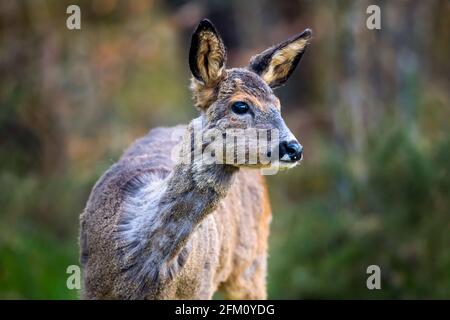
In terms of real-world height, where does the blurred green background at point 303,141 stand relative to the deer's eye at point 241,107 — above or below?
above

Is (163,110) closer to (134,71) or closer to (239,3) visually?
(134,71)

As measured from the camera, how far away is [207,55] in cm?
720

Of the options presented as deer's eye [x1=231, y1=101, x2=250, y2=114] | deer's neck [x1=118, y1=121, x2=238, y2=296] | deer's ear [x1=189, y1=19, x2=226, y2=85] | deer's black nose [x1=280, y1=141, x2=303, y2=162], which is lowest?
deer's neck [x1=118, y1=121, x2=238, y2=296]

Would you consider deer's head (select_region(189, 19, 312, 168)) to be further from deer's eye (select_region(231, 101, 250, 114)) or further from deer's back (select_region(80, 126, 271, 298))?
deer's back (select_region(80, 126, 271, 298))

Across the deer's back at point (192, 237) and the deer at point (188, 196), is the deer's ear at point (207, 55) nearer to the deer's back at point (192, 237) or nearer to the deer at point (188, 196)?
the deer at point (188, 196)

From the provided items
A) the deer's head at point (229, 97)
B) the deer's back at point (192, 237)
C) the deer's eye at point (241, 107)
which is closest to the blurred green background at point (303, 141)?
the deer's back at point (192, 237)

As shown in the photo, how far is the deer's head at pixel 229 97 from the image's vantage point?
6.88 metres

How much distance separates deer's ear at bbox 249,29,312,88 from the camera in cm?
759

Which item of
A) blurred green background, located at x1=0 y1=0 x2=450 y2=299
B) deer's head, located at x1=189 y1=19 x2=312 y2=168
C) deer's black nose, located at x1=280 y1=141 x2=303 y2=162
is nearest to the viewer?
deer's black nose, located at x1=280 y1=141 x2=303 y2=162

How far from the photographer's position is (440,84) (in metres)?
18.0

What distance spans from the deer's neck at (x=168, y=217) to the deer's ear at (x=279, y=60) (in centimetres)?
91

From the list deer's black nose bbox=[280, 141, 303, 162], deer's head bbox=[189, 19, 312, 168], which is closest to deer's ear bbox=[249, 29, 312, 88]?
deer's head bbox=[189, 19, 312, 168]

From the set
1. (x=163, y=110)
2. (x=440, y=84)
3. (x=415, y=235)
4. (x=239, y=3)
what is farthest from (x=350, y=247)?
(x=239, y=3)

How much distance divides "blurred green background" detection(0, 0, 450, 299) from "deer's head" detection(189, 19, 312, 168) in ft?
6.86
